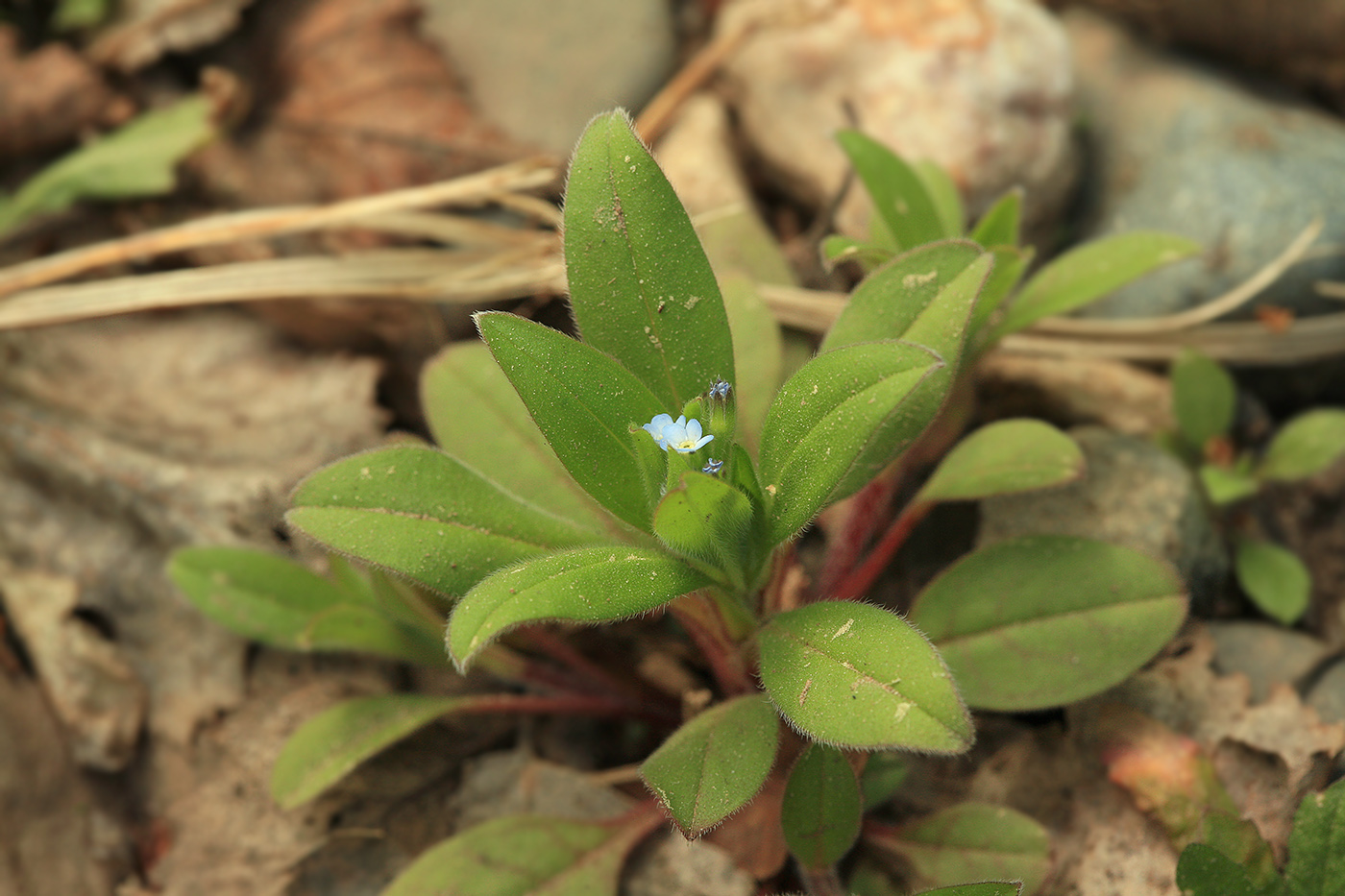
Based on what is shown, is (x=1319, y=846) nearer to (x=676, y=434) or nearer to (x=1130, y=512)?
(x=1130, y=512)

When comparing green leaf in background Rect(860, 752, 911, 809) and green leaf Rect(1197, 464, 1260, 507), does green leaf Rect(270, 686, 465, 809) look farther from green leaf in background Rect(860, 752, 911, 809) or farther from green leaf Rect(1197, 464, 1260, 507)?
green leaf Rect(1197, 464, 1260, 507)

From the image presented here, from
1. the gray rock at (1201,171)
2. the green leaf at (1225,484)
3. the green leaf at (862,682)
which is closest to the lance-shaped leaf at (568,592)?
the green leaf at (862,682)

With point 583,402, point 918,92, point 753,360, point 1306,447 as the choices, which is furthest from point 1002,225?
point 583,402

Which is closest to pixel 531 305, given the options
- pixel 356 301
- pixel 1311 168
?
pixel 356 301

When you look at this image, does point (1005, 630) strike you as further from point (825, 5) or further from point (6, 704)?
point (6, 704)

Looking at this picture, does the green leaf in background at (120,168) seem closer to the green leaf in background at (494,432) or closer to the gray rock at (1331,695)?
the green leaf in background at (494,432)
